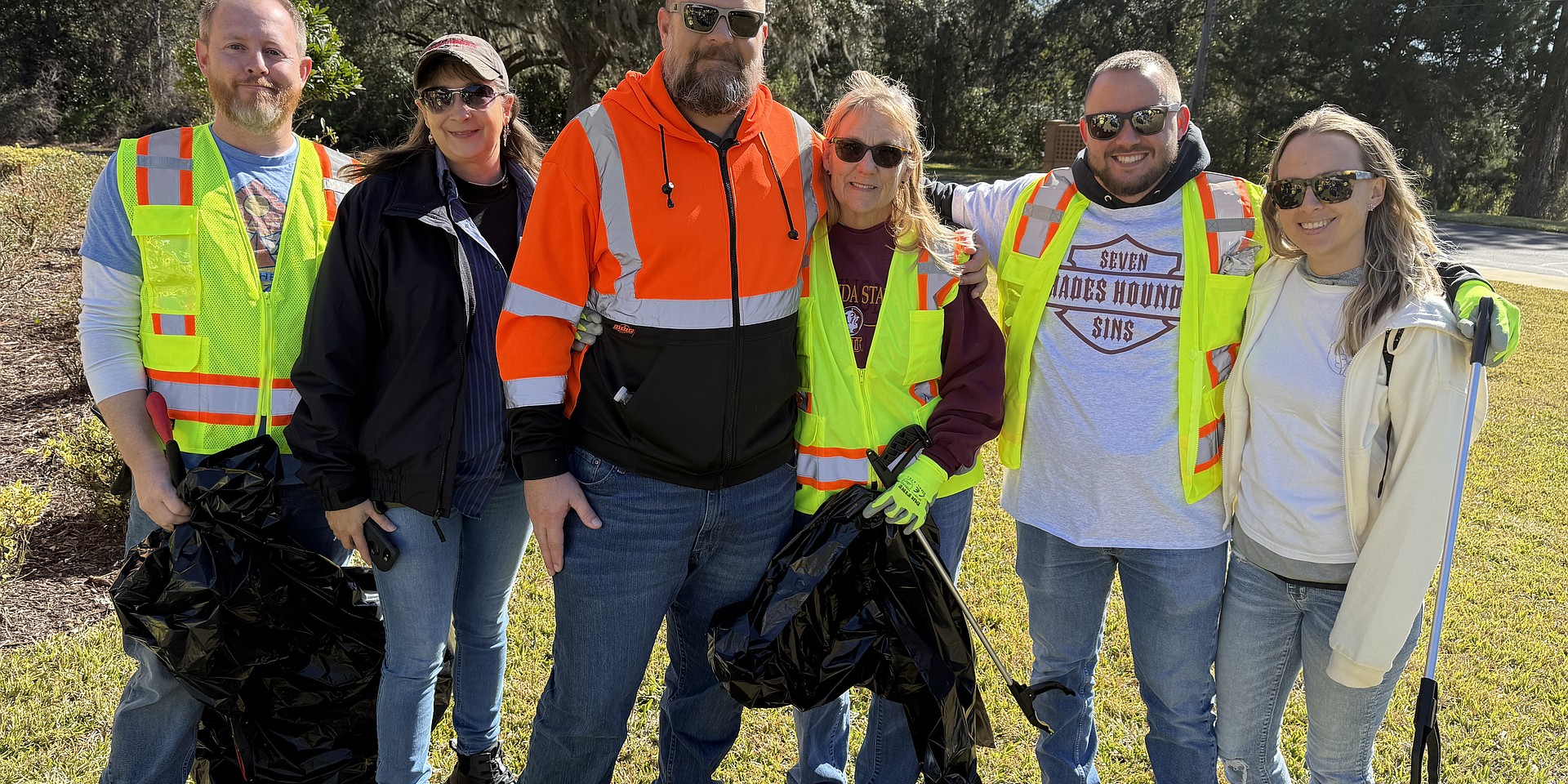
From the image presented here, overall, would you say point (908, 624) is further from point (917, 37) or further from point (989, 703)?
point (917, 37)

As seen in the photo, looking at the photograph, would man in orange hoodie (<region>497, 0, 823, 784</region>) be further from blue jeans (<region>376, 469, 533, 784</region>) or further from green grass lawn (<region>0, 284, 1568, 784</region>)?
green grass lawn (<region>0, 284, 1568, 784</region>)

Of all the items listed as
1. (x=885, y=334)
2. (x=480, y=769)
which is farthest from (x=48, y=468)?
(x=885, y=334)

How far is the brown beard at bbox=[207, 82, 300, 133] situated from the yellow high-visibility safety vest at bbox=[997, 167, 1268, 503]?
2.05m

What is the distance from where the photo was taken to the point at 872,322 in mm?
2512

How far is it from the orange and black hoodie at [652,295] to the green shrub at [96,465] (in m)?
3.15

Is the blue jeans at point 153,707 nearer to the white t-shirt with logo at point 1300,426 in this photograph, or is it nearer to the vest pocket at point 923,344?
the vest pocket at point 923,344

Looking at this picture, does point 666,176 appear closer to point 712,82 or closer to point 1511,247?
point 712,82

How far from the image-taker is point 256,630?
2521mm

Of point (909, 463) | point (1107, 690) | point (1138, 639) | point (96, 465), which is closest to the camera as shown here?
point (909, 463)

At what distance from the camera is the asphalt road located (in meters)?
14.9

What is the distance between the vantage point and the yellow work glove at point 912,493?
2.44 meters

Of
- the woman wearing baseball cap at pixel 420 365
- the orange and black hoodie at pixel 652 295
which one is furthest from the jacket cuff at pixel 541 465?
the woman wearing baseball cap at pixel 420 365

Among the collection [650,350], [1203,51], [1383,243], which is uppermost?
[1203,51]

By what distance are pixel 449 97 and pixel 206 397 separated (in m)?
1.00
